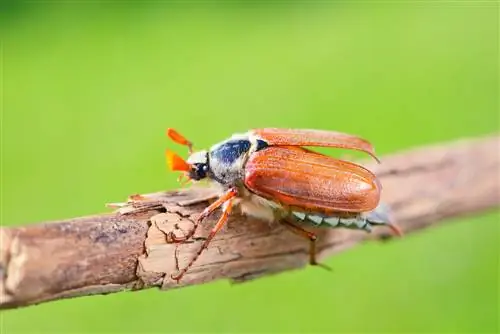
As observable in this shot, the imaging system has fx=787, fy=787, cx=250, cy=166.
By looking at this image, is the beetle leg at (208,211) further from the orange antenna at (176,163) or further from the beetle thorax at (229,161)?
the orange antenna at (176,163)

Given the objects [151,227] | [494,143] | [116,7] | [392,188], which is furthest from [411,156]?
[116,7]

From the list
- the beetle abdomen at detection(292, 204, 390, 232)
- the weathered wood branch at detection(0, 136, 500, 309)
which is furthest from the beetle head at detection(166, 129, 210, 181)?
the beetle abdomen at detection(292, 204, 390, 232)

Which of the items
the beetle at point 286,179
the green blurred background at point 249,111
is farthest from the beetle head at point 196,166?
the green blurred background at point 249,111

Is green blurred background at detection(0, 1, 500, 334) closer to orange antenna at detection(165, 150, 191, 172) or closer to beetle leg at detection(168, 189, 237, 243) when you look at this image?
orange antenna at detection(165, 150, 191, 172)

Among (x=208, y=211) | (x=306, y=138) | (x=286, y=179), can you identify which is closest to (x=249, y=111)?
(x=306, y=138)

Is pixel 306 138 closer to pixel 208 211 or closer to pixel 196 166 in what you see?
pixel 196 166
